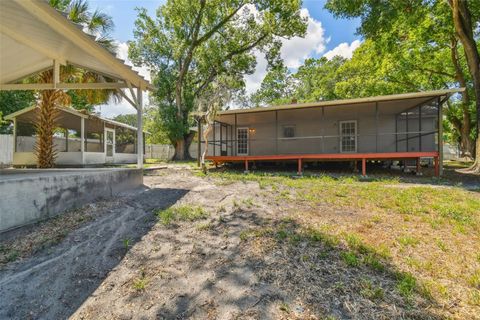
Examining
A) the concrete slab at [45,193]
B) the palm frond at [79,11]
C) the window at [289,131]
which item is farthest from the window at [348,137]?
the palm frond at [79,11]

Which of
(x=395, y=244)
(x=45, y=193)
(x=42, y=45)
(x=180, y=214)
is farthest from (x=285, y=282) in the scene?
(x=42, y=45)

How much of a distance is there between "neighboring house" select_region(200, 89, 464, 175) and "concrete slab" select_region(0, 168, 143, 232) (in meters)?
6.78

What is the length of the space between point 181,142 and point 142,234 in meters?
16.2

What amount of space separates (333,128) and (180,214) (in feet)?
34.8

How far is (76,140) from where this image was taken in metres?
15.7

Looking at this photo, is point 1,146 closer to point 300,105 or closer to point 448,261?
point 300,105

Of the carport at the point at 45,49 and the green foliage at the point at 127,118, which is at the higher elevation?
the green foliage at the point at 127,118

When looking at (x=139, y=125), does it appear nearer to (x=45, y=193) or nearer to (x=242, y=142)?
(x=45, y=193)

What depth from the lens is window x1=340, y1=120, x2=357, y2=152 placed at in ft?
39.5

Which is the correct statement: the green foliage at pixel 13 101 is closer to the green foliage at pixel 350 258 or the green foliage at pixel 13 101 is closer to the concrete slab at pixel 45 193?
the concrete slab at pixel 45 193

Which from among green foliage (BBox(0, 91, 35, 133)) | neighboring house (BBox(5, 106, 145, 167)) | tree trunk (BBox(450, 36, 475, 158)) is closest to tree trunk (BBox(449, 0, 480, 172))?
tree trunk (BBox(450, 36, 475, 158))

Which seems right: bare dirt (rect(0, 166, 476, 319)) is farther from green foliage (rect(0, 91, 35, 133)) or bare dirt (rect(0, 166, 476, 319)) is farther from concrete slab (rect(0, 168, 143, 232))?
green foliage (rect(0, 91, 35, 133))

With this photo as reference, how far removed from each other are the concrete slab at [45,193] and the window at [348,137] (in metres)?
11.0

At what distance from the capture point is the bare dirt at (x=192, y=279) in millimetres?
2043
